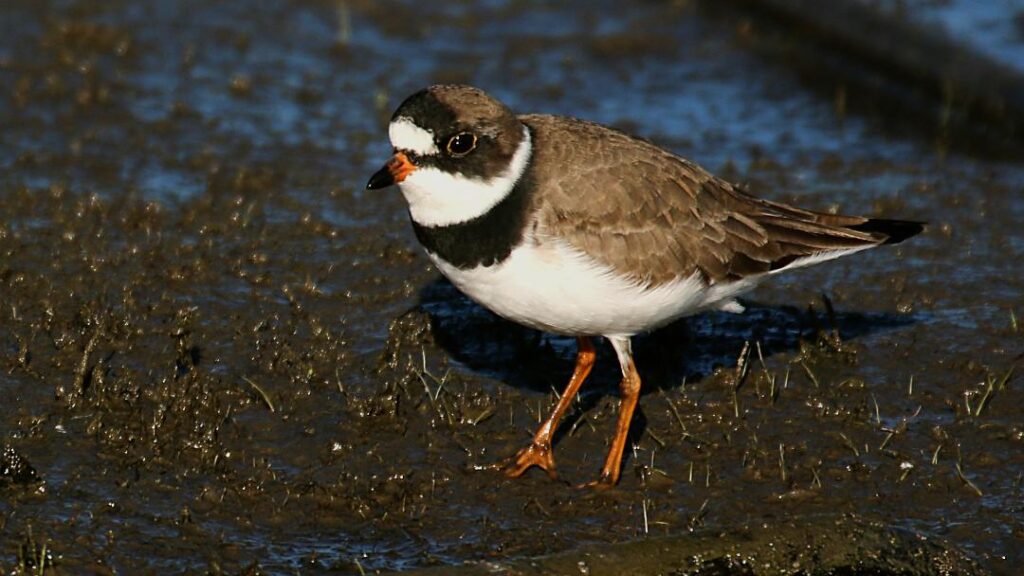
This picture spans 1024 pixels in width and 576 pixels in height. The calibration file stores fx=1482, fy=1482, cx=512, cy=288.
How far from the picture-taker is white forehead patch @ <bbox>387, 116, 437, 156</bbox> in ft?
21.7

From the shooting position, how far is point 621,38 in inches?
526

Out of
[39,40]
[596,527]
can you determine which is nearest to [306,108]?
[39,40]

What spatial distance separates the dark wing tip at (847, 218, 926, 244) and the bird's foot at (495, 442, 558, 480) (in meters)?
1.99

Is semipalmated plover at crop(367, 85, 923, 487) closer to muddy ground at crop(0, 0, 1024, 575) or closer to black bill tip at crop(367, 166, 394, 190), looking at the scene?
black bill tip at crop(367, 166, 394, 190)

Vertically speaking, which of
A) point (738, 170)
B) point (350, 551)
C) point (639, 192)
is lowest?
point (350, 551)

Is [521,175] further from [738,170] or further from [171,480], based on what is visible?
[738,170]

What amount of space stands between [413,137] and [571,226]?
82cm

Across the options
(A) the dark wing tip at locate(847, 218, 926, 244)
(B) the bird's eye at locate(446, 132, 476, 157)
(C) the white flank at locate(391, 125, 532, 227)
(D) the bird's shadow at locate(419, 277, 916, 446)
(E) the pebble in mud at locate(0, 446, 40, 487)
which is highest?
(B) the bird's eye at locate(446, 132, 476, 157)

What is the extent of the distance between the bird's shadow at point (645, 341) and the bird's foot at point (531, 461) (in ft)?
2.00

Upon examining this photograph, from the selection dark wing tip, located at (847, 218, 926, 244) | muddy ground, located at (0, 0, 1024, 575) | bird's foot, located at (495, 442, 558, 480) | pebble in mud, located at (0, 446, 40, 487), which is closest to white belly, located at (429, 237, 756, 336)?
bird's foot, located at (495, 442, 558, 480)

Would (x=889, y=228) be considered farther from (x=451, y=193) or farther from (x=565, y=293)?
(x=451, y=193)

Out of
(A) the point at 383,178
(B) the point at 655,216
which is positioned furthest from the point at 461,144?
(B) the point at 655,216

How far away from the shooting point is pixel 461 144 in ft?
21.9

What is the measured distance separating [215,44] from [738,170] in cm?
483
